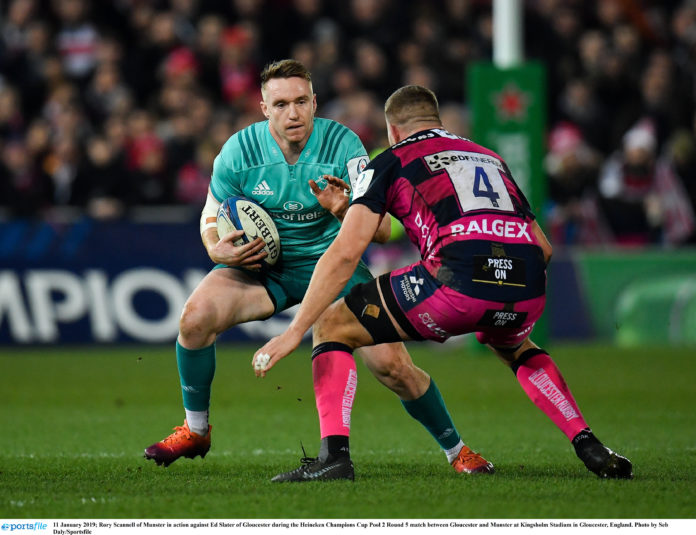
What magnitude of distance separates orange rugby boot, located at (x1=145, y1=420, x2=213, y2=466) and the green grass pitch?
3.8 inches

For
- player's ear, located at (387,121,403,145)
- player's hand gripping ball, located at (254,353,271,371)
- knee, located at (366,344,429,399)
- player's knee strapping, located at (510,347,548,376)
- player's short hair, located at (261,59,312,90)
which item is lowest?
knee, located at (366,344,429,399)

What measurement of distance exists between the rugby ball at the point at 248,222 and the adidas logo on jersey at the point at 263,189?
3.1 inches

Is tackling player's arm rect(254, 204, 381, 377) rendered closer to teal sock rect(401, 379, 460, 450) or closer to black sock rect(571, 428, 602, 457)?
teal sock rect(401, 379, 460, 450)

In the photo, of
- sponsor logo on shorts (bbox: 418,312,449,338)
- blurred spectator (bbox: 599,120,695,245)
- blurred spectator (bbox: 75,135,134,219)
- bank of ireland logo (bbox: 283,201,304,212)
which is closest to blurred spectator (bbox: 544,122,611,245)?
blurred spectator (bbox: 599,120,695,245)

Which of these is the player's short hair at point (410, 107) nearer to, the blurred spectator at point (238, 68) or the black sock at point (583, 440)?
the black sock at point (583, 440)

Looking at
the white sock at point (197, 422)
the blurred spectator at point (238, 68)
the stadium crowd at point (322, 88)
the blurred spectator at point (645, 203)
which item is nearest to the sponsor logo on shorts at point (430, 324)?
the white sock at point (197, 422)

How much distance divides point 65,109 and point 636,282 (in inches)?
287

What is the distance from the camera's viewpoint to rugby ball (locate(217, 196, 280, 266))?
6.14 m

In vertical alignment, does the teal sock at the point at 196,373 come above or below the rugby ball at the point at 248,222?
below

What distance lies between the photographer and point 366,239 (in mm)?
5309

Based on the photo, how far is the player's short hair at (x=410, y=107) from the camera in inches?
224

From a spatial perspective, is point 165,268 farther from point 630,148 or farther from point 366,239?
point 366,239

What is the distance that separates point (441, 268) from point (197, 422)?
1.73 meters

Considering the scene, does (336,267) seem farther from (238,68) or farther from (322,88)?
(238,68)
